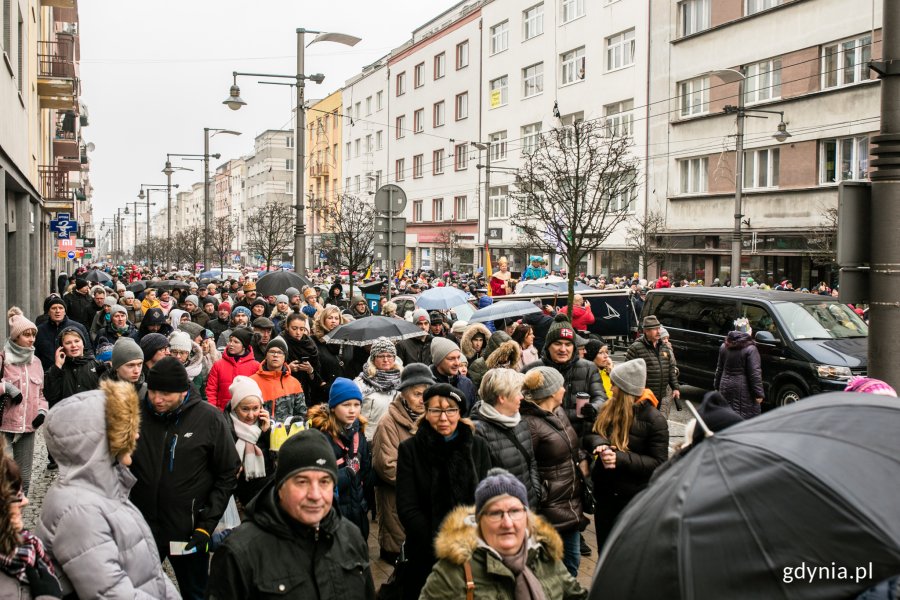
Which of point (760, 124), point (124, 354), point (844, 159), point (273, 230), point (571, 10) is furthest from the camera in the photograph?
point (273, 230)

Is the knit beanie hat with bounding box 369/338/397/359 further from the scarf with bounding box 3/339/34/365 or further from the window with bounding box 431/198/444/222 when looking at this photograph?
the window with bounding box 431/198/444/222

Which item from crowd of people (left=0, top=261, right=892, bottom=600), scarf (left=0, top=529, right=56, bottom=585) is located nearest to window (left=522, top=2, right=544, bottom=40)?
crowd of people (left=0, top=261, right=892, bottom=600)

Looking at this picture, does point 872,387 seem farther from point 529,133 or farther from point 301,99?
point 529,133

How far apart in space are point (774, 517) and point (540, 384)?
11.1 feet

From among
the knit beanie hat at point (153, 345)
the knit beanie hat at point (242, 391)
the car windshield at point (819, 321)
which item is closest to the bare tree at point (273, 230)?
the car windshield at point (819, 321)

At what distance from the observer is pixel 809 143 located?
29.2 m

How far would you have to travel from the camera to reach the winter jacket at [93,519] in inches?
136

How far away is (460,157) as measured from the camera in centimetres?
5497

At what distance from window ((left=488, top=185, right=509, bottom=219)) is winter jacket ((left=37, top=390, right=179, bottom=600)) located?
46.1 metres

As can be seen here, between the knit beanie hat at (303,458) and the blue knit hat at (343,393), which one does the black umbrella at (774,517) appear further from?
the blue knit hat at (343,393)

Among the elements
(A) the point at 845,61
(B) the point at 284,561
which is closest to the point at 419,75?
(A) the point at 845,61

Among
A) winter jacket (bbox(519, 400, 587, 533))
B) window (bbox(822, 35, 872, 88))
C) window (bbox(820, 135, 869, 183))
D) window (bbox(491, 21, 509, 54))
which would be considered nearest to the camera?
winter jacket (bbox(519, 400, 587, 533))

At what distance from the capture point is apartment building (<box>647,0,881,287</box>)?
1093 inches

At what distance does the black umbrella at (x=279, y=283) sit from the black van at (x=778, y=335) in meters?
7.67
